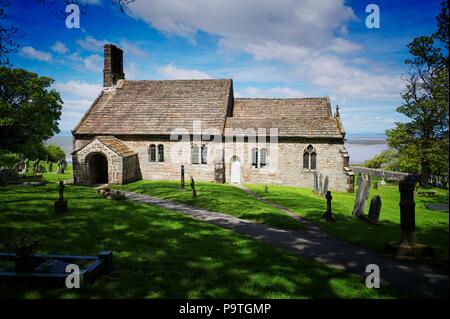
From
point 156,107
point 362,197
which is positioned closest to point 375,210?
point 362,197

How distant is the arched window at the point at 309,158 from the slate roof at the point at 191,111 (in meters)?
1.35

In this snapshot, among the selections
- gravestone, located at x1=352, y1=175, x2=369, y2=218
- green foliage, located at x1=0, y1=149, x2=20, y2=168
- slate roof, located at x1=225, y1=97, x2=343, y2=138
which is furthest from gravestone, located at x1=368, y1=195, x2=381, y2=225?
green foliage, located at x1=0, y1=149, x2=20, y2=168

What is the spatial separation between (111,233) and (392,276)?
345 inches

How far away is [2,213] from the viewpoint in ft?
38.9

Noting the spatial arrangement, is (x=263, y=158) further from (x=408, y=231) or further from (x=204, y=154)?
(x=408, y=231)

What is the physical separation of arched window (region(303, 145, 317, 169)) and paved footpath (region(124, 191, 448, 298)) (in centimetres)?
1423

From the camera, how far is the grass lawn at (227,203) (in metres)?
13.0

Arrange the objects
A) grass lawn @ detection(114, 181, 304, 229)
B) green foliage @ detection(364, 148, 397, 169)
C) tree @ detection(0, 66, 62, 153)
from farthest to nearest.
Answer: green foliage @ detection(364, 148, 397, 169) < tree @ detection(0, 66, 62, 153) < grass lawn @ detection(114, 181, 304, 229)

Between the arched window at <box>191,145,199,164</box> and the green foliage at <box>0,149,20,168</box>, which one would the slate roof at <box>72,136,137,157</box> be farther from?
the green foliage at <box>0,149,20,168</box>

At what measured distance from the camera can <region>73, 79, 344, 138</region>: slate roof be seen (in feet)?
88.3

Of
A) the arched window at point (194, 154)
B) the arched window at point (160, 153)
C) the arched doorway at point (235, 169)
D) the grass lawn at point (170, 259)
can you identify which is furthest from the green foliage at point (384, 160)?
the grass lawn at point (170, 259)

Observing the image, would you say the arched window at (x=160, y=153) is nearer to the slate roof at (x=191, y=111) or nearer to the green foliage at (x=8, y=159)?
the slate roof at (x=191, y=111)
